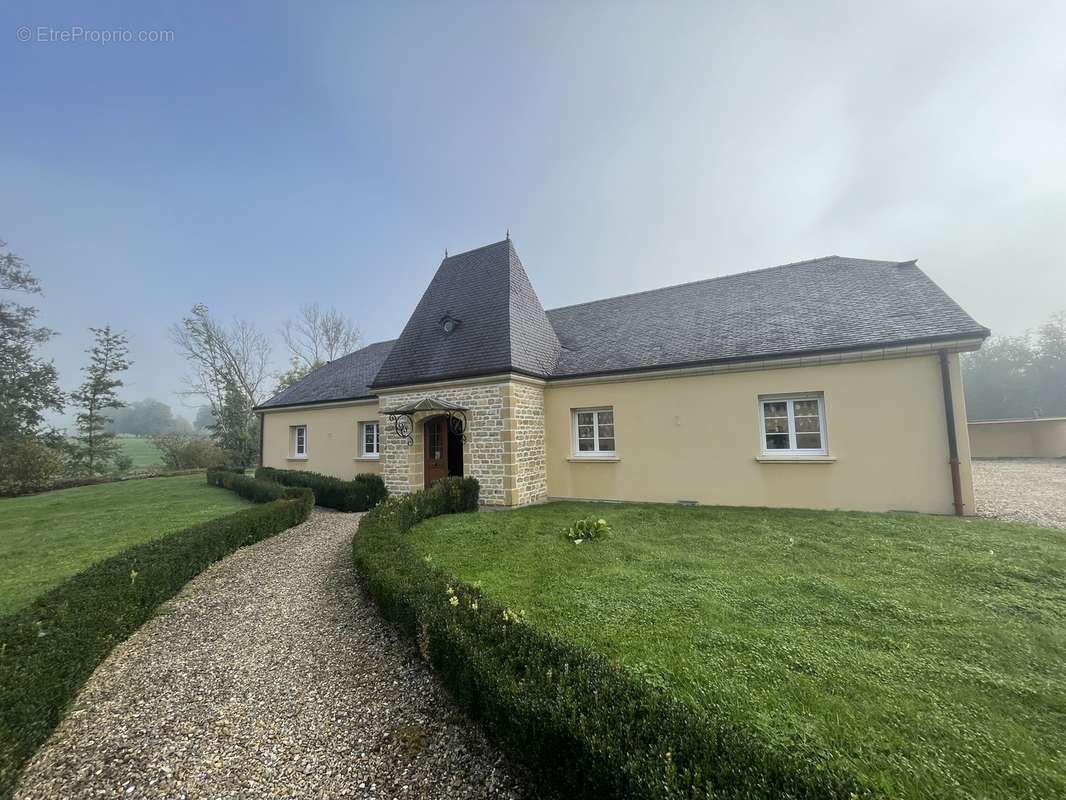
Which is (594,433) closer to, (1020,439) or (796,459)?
(796,459)

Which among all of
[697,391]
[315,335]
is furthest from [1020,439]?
[315,335]

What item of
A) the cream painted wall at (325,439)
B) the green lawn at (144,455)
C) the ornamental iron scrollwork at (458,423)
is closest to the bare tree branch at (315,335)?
the green lawn at (144,455)

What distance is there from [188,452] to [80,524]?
16467 mm

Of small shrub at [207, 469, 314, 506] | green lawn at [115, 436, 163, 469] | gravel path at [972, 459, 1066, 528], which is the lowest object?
gravel path at [972, 459, 1066, 528]

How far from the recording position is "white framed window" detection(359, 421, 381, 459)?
14.6m

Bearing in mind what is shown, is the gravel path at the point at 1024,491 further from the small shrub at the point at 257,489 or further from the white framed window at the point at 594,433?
the small shrub at the point at 257,489

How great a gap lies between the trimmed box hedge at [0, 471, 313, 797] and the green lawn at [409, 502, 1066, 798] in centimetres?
316

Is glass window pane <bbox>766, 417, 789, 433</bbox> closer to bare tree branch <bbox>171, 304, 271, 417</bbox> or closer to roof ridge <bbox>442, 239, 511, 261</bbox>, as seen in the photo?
roof ridge <bbox>442, 239, 511, 261</bbox>

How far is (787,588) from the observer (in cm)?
446

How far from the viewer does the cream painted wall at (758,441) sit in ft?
25.4

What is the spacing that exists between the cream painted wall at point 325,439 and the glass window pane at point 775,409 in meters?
12.4

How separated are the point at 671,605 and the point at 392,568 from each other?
320 centimetres

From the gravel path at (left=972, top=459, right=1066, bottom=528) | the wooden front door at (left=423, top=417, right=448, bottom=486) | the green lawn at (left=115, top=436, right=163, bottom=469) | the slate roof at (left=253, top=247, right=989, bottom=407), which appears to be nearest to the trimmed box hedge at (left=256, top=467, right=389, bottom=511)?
the wooden front door at (left=423, top=417, right=448, bottom=486)

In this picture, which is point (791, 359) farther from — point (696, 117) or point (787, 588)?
point (696, 117)
